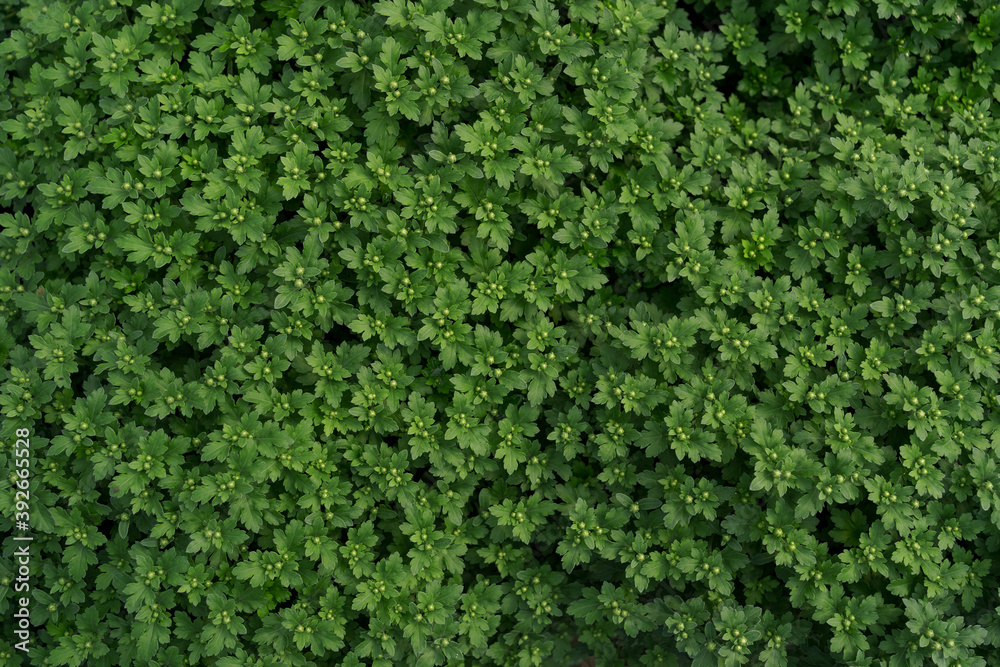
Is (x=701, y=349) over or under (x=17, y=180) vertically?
over

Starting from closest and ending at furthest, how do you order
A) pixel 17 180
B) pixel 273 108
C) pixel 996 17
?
pixel 273 108
pixel 17 180
pixel 996 17

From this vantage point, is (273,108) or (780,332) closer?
(273,108)

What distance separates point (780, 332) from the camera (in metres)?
5.32

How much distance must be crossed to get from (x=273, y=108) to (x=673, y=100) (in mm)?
2912

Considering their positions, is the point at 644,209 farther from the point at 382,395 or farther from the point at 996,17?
the point at 996,17

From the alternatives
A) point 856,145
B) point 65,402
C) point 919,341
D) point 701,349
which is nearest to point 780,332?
point 701,349

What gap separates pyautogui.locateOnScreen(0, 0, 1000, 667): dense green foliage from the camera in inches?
193

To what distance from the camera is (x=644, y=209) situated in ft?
18.0

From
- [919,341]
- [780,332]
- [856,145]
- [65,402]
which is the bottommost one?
[65,402]

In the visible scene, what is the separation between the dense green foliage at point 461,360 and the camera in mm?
4895

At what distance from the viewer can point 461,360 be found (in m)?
5.07

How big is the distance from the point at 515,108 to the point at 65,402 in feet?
11.7

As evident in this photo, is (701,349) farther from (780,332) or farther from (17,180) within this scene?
(17,180)

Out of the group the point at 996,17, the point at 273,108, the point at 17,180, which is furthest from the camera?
the point at 996,17
